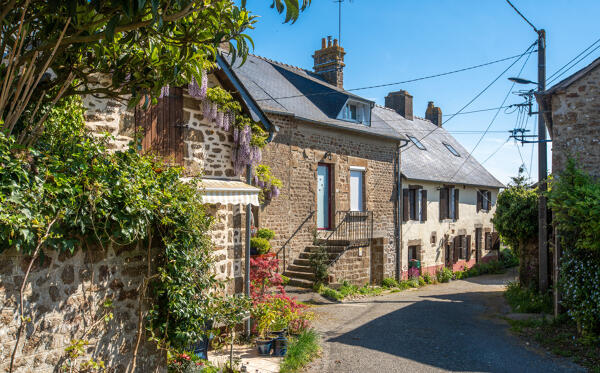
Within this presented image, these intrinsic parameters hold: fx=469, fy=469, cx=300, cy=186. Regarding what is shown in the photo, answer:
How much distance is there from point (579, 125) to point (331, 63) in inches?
443

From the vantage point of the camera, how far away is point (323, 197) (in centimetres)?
1545

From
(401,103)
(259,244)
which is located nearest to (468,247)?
(401,103)

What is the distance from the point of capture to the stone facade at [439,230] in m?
19.3

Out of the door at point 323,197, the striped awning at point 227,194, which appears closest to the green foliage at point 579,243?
the striped awning at point 227,194

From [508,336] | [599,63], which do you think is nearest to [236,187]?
[508,336]

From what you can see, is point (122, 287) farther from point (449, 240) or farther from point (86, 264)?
point (449, 240)

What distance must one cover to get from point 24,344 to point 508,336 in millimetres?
8477

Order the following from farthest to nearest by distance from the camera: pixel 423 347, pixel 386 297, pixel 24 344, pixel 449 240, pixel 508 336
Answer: pixel 449 240 < pixel 386 297 < pixel 508 336 < pixel 423 347 < pixel 24 344

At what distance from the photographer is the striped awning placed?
20.5 feet

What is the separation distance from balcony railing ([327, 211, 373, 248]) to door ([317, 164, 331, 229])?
336 mm

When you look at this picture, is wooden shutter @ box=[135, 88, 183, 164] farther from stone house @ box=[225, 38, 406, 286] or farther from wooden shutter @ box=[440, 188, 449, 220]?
wooden shutter @ box=[440, 188, 449, 220]

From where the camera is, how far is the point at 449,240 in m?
22.1

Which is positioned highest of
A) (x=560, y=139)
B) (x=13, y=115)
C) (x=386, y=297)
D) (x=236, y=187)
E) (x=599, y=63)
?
(x=599, y=63)

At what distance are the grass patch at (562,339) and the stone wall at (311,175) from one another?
633 centimetres
